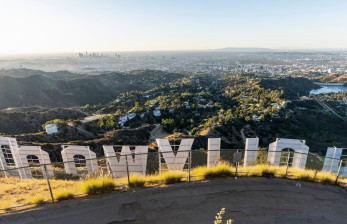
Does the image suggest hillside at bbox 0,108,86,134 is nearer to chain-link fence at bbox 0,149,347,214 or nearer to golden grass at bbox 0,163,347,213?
chain-link fence at bbox 0,149,347,214

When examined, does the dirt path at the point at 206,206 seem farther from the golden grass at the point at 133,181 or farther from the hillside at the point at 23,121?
the hillside at the point at 23,121

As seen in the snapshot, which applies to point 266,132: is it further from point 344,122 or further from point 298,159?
point 298,159

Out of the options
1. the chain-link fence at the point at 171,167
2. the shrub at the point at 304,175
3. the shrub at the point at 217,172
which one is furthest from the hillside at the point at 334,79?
the shrub at the point at 217,172

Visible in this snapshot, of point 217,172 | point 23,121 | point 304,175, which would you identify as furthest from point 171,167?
point 23,121

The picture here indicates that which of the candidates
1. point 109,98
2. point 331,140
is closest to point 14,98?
point 109,98

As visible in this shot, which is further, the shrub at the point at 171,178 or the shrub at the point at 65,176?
the shrub at the point at 65,176

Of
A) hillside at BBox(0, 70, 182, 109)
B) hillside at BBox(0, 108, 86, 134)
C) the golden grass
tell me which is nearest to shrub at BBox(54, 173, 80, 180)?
the golden grass
